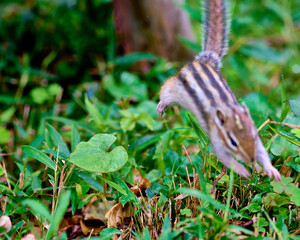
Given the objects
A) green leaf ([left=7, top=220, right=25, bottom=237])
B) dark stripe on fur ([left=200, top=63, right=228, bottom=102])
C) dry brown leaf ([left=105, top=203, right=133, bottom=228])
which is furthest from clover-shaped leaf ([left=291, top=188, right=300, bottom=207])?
green leaf ([left=7, top=220, right=25, bottom=237])

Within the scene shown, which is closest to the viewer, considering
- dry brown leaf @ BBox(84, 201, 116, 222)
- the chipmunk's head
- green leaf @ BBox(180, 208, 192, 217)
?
the chipmunk's head

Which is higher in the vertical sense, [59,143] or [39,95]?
[39,95]

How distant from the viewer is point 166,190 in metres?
1.86

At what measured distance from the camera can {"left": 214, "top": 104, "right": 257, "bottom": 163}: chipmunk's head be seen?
1.40 m

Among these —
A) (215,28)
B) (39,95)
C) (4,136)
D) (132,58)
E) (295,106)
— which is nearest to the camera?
(295,106)

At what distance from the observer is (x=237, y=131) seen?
140 cm

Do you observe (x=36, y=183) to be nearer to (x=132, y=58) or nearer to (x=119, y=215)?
(x=119, y=215)

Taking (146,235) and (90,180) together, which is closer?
(146,235)

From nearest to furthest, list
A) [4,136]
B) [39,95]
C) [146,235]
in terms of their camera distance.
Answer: [146,235] < [4,136] < [39,95]

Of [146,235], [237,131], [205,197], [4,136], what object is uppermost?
[237,131]

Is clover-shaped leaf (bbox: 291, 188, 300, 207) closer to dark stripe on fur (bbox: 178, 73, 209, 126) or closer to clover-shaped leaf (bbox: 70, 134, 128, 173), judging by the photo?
dark stripe on fur (bbox: 178, 73, 209, 126)

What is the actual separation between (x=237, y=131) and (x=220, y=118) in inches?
3.7

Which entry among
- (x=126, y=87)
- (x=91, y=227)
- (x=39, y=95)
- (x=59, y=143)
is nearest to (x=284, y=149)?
(x=91, y=227)

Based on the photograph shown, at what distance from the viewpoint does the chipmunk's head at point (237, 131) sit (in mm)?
1397
